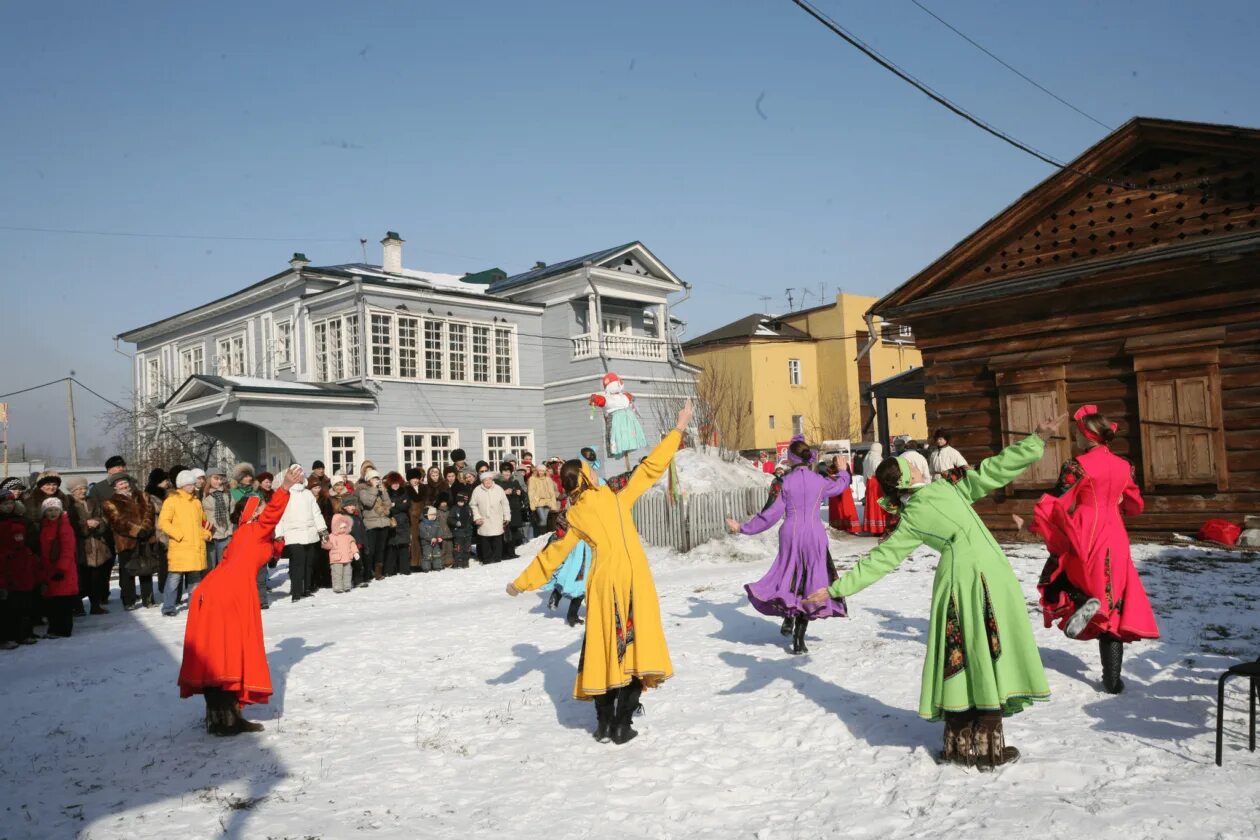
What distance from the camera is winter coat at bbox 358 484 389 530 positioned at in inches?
633

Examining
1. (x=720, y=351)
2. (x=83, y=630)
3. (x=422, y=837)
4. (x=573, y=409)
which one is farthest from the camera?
(x=720, y=351)

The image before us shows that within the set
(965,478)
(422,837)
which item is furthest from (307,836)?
(965,478)

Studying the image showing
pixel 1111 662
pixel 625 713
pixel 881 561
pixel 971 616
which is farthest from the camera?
pixel 1111 662

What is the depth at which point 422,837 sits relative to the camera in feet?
17.3

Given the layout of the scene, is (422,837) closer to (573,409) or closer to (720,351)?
(573,409)

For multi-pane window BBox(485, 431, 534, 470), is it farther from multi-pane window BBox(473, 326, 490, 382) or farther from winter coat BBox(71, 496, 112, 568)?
winter coat BBox(71, 496, 112, 568)

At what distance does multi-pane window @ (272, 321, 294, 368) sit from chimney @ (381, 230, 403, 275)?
475 cm

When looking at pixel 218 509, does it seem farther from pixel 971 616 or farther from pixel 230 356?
pixel 230 356

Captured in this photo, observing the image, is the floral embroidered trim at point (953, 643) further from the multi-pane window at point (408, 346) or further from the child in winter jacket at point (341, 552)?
the multi-pane window at point (408, 346)

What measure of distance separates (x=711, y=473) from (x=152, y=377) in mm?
27425

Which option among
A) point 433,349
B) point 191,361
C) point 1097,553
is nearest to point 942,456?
point 1097,553

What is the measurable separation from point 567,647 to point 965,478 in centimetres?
560

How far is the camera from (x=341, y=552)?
1522cm

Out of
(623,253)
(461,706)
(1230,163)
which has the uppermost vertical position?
(623,253)
